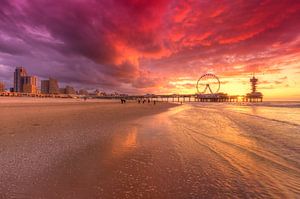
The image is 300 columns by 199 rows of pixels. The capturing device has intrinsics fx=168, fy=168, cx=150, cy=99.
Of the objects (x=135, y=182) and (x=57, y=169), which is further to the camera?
(x=57, y=169)

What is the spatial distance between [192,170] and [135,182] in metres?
1.59

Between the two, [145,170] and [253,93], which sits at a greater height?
[253,93]

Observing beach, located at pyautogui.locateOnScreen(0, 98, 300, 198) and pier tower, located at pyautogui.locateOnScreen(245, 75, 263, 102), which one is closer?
beach, located at pyautogui.locateOnScreen(0, 98, 300, 198)

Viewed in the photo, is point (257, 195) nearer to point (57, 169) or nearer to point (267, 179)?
point (267, 179)

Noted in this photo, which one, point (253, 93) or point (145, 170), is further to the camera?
point (253, 93)

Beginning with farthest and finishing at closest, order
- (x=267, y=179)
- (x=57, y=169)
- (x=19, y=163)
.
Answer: (x=19, y=163) → (x=57, y=169) → (x=267, y=179)

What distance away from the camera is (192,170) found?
14.3 feet

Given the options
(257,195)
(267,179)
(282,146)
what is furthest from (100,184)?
(282,146)

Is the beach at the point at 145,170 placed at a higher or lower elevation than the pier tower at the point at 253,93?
lower

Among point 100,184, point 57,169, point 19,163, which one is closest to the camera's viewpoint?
point 100,184

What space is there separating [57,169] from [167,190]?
2880mm

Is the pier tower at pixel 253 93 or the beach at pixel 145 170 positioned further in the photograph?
the pier tower at pixel 253 93

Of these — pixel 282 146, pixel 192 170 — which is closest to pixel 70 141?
pixel 192 170

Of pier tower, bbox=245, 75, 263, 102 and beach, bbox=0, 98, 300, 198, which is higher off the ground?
pier tower, bbox=245, 75, 263, 102
